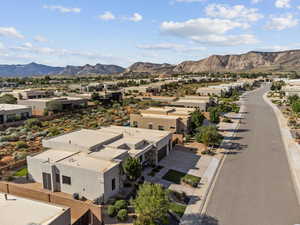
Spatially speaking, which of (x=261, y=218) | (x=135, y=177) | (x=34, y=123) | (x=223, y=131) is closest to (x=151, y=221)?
(x=135, y=177)

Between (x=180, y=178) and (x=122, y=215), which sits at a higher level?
(x=122, y=215)

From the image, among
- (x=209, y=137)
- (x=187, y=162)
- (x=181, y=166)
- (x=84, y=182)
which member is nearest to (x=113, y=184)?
(x=84, y=182)

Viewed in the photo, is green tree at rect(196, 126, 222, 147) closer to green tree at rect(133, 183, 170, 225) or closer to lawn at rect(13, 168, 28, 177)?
green tree at rect(133, 183, 170, 225)

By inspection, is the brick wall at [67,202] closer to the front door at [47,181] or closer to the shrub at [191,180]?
the front door at [47,181]

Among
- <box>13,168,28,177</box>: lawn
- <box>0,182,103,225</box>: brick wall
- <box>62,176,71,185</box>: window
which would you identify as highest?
<box>62,176,71,185</box>: window

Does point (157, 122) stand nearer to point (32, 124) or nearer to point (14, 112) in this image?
point (32, 124)

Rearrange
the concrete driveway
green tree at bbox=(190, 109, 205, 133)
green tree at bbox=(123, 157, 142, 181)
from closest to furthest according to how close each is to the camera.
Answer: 1. green tree at bbox=(123, 157, 142, 181)
2. the concrete driveway
3. green tree at bbox=(190, 109, 205, 133)

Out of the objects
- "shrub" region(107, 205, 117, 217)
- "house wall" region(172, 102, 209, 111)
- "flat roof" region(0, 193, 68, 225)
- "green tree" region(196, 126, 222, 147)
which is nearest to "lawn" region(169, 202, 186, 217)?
"shrub" region(107, 205, 117, 217)
